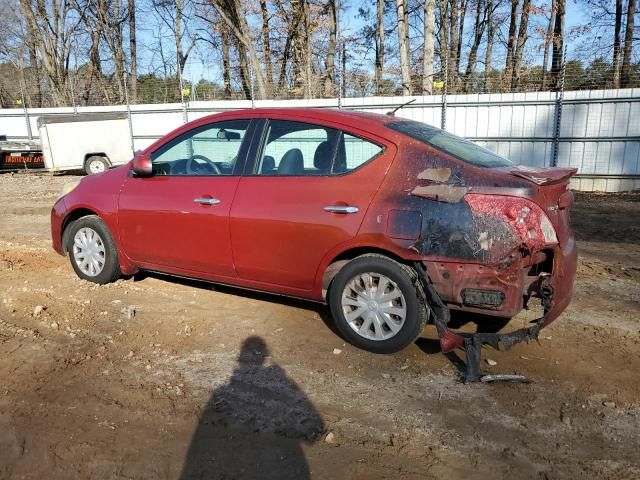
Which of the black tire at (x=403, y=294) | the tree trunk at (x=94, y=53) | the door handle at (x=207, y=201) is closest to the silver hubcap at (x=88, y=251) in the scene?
the door handle at (x=207, y=201)

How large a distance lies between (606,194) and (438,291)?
10.8 meters

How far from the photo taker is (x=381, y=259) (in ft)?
12.0

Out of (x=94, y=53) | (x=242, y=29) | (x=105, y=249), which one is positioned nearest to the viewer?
(x=105, y=249)

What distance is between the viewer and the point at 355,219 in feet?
12.2

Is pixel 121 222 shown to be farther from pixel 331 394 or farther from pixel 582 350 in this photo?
pixel 582 350

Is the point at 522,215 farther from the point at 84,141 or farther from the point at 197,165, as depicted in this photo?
the point at 84,141

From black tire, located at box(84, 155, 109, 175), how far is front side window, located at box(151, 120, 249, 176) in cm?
1293

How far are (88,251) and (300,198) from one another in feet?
8.33

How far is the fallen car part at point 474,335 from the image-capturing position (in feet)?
11.2

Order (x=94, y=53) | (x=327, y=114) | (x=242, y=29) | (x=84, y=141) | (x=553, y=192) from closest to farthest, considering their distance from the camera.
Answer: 1. (x=553, y=192)
2. (x=327, y=114)
3. (x=84, y=141)
4. (x=242, y=29)
5. (x=94, y=53)

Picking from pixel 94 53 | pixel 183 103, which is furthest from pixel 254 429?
pixel 94 53

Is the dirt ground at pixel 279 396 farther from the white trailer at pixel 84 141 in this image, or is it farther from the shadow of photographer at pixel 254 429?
the white trailer at pixel 84 141

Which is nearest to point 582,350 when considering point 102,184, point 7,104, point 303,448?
point 303,448

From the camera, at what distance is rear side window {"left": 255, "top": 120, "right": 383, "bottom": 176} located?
12.8 ft
